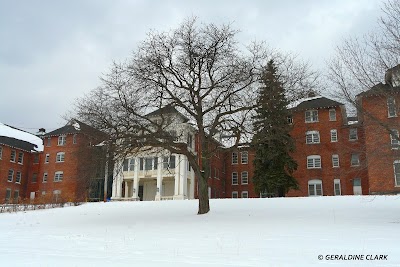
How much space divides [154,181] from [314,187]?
20.4m

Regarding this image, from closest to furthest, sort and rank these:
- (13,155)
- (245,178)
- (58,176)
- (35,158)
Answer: (245,178) → (58,176) → (13,155) → (35,158)

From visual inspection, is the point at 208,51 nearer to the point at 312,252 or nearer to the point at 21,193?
the point at 312,252

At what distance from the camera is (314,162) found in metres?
48.5

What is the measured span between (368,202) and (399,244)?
14.9m

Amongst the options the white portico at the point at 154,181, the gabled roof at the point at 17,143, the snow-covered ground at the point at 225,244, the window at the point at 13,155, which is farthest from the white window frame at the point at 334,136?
the window at the point at 13,155

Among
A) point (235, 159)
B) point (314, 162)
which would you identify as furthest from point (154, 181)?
point (314, 162)

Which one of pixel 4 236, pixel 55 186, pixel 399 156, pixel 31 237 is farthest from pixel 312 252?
pixel 55 186

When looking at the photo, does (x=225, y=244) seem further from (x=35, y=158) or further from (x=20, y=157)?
(x=35, y=158)

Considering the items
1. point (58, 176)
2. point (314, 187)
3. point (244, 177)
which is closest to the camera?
point (314, 187)

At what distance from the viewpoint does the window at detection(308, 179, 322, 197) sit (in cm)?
4751

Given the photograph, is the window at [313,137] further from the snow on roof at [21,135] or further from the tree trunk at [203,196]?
the snow on roof at [21,135]

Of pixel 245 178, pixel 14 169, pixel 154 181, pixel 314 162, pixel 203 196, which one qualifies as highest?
pixel 314 162

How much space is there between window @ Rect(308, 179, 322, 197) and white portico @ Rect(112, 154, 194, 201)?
571 inches

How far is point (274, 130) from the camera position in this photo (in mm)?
23047
